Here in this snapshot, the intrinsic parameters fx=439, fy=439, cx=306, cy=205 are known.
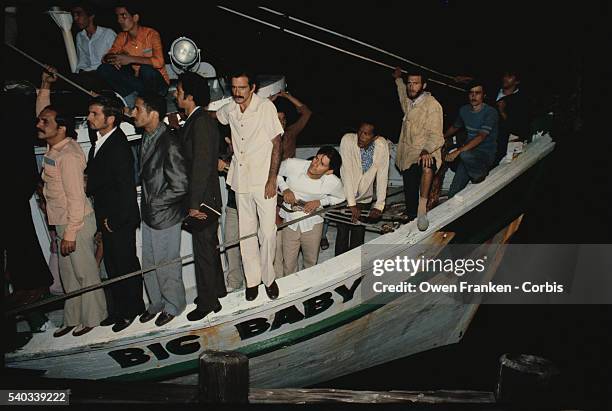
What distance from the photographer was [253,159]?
9.41ft

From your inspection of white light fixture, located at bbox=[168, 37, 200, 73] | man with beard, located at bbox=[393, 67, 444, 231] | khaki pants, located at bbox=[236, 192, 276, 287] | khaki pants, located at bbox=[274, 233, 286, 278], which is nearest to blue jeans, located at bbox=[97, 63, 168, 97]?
white light fixture, located at bbox=[168, 37, 200, 73]

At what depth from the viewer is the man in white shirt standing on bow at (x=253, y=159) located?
281 centimetres

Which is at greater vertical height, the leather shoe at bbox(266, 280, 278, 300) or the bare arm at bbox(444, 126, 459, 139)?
the bare arm at bbox(444, 126, 459, 139)

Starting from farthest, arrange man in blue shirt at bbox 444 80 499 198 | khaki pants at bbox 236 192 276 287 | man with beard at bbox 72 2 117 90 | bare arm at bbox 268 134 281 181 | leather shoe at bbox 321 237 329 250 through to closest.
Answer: leather shoe at bbox 321 237 329 250 → man with beard at bbox 72 2 117 90 → man in blue shirt at bbox 444 80 499 198 → khaki pants at bbox 236 192 276 287 → bare arm at bbox 268 134 281 181

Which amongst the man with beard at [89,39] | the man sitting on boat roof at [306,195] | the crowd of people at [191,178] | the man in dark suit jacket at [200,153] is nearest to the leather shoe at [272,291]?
the crowd of people at [191,178]

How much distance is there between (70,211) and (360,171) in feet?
7.37

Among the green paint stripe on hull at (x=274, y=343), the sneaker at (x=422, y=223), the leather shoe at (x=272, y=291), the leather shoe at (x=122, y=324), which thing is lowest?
the green paint stripe on hull at (x=274, y=343)

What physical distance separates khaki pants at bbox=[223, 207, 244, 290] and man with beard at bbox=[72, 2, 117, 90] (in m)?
1.84

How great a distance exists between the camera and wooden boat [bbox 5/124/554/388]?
10.4 feet

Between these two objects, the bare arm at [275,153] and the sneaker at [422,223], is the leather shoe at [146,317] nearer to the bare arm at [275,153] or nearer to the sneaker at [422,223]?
the bare arm at [275,153]

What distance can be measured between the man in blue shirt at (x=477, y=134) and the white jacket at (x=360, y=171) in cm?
65

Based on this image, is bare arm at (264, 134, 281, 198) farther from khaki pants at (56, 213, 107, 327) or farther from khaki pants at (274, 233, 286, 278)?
khaki pants at (56, 213, 107, 327)

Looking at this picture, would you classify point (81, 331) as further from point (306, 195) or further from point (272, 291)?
point (306, 195)

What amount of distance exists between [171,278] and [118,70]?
1.88 m
